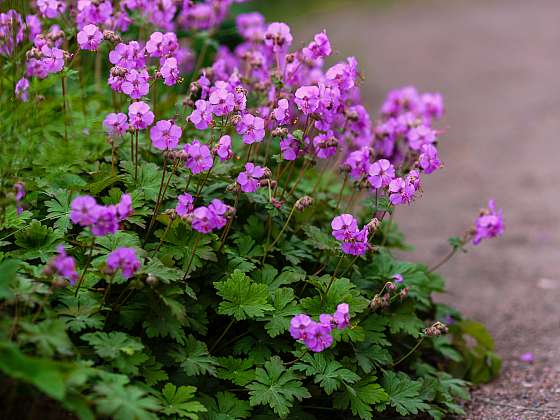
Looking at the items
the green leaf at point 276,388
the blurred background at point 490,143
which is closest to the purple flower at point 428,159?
the blurred background at point 490,143

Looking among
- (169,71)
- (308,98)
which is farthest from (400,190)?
(169,71)

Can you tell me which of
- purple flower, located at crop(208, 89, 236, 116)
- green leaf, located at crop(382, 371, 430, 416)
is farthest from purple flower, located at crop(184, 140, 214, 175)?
green leaf, located at crop(382, 371, 430, 416)

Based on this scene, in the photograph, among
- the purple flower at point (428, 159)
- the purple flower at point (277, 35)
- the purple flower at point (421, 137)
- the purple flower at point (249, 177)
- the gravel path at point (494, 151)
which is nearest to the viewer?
the purple flower at point (249, 177)

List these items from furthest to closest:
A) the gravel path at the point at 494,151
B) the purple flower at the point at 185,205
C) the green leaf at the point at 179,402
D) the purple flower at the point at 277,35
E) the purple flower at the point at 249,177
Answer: the gravel path at the point at 494,151 < the purple flower at the point at 277,35 < the purple flower at the point at 249,177 < the purple flower at the point at 185,205 < the green leaf at the point at 179,402

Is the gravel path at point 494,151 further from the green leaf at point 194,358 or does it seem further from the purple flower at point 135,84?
the purple flower at point 135,84

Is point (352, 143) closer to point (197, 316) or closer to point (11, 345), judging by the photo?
point (197, 316)

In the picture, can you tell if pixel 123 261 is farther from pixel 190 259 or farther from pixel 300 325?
→ pixel 300 325
